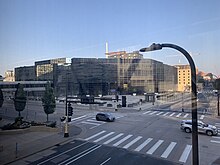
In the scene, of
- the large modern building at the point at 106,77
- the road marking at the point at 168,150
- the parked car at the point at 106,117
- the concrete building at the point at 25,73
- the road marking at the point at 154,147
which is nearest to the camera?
the road marking at the point at 168,150

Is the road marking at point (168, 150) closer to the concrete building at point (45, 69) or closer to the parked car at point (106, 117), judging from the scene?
the parked car at point (106, 117)

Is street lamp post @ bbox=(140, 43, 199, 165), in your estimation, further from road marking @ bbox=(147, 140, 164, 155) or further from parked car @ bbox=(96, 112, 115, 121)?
parked car @ bbox=(96, 112, 115, 121)

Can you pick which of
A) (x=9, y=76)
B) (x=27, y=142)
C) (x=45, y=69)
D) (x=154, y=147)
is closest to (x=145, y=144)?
(x=154, y=147)

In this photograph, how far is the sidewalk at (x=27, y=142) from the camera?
11.5 feet

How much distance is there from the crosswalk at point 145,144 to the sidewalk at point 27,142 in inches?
33.1

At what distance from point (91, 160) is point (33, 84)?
3.48 m

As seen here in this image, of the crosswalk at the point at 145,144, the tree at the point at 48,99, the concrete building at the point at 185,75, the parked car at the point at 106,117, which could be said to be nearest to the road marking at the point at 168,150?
the crosswalk at the point at 145,144

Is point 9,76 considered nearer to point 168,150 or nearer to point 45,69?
point 45,69

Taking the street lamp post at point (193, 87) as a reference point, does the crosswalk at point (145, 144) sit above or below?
below

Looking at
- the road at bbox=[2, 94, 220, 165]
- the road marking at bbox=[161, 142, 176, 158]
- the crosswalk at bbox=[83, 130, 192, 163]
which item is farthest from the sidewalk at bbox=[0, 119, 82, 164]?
the road marking at bbox=[161, 142, 176, 158]

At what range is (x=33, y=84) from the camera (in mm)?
5996

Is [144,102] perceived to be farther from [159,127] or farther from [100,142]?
[100,142]

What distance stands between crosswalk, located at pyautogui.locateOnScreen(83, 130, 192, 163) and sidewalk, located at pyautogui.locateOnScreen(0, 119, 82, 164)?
0.84 m

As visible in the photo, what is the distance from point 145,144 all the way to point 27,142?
9.32ft
